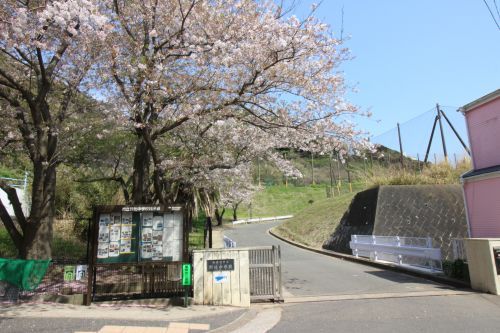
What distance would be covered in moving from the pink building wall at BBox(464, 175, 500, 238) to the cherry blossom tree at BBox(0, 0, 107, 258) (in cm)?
1192

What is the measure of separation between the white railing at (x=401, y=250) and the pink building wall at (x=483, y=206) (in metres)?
1.81

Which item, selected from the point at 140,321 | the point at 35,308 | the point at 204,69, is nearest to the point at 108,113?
the point at 204,69

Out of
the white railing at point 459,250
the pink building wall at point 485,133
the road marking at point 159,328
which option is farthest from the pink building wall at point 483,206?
the road marking at point 159,328

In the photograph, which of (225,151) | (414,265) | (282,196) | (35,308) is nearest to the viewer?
(35,308)

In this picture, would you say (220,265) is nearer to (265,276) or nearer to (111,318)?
(265,276)

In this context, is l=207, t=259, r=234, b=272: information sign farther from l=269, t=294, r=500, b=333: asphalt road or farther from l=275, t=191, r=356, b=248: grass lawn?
l=275, t=191, r=356, b=248: grass lawn

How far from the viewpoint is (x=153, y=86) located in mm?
9227

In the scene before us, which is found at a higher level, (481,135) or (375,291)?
(481,135)

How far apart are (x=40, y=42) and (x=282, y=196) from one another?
57603 mm

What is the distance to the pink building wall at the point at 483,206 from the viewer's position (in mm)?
12328

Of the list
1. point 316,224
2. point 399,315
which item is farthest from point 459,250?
point 316,224

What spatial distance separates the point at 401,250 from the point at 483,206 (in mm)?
2956

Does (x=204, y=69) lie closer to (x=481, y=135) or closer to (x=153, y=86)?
(x=153, y=86)

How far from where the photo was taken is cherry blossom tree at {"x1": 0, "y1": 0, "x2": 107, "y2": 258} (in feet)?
27.3
